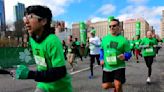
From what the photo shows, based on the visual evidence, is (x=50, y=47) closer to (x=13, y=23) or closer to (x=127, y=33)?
(x=13, y=23)

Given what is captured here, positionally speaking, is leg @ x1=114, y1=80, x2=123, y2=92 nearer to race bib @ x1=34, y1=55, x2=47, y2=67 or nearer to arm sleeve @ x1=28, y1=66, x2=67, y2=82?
race bib @ x1=34, y1=55, x2=47, y2=67

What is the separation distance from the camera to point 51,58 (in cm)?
350

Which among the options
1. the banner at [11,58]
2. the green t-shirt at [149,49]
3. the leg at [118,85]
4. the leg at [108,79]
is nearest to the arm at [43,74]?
the leg at [118,85]

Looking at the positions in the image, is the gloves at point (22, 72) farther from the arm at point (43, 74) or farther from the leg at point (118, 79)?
the leg at point (118, 79)

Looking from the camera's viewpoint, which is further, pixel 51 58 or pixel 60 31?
pixel 60 31

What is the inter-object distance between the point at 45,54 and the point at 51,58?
12 centimetres

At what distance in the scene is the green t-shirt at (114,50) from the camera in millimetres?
7371

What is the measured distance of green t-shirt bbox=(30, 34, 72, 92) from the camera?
3.43 meters

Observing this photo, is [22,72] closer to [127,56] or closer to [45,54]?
[45,54]

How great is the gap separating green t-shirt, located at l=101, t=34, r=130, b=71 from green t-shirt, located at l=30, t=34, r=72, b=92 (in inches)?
145

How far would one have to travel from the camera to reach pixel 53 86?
363 centimetres

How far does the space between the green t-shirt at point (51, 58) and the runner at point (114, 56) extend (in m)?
3.62

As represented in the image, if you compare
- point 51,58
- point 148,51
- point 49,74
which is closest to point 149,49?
point 148,51

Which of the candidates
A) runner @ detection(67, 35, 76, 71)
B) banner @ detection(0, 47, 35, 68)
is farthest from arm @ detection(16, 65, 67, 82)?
banner @ detection(0, 47, 35, 68)
